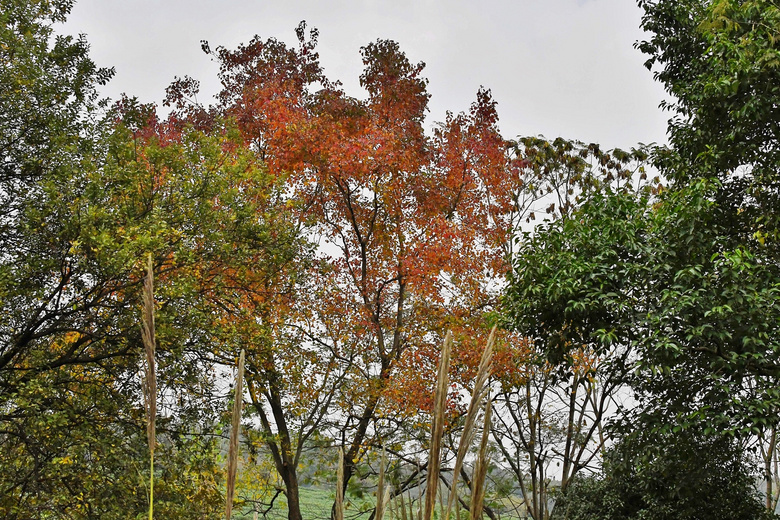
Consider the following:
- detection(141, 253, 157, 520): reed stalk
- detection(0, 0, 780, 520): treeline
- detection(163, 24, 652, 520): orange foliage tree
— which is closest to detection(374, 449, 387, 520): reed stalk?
detection(141, 253, 157, 520): reed stalk

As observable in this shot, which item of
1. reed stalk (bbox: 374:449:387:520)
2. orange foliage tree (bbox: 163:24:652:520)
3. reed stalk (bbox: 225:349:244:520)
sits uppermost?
orange foliage tree (bbox: 163:24:652:520)

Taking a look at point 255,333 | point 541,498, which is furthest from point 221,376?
point 541,498

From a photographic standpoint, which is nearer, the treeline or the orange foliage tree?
the treeline

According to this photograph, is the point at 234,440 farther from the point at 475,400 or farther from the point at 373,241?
the point at 373,241

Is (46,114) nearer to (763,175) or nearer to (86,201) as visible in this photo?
(86,201)

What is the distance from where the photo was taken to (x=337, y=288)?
11266mm

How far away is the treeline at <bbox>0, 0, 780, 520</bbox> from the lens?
6527 mm

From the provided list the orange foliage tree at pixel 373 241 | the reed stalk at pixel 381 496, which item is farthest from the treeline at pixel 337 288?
the reed stalk at pixel 381 496

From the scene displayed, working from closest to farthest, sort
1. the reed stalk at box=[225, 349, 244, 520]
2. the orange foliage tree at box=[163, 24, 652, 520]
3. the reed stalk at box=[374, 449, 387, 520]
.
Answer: the reed stalk at box=[225, 349, 244, 520] < the reed stalk at box=[374, 449, 387, 520] < the orange foliage tree at box=[163, 24, 652, 520]

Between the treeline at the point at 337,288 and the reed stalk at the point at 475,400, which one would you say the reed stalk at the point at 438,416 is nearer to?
the reed stalk at the point at 475,400

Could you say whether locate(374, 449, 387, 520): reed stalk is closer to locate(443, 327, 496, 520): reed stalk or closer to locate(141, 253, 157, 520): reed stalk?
locate(443, 327, 496, 520): reed stalk

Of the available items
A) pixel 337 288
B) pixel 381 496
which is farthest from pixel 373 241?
pixel 381 496

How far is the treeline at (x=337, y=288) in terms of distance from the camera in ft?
21.4

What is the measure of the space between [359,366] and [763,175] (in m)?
6.45
